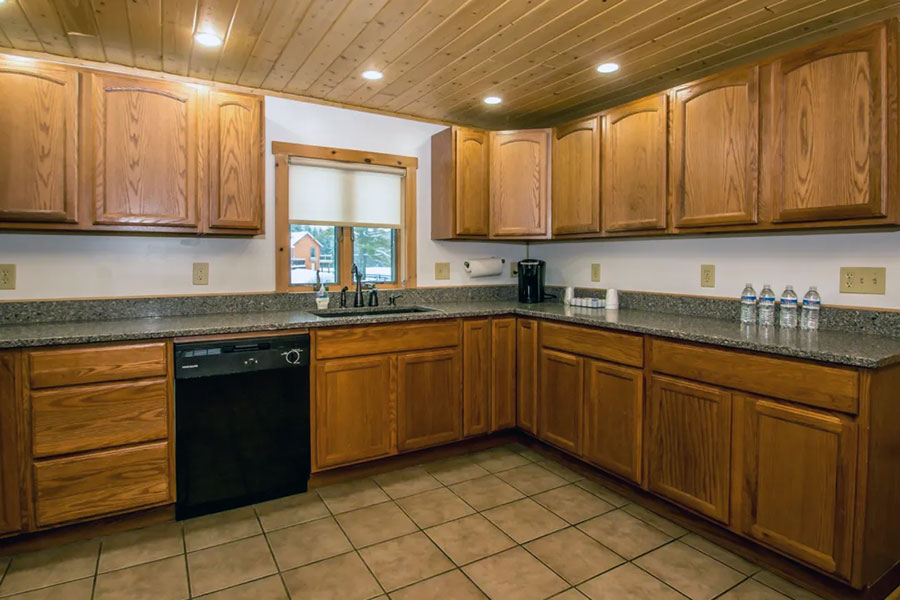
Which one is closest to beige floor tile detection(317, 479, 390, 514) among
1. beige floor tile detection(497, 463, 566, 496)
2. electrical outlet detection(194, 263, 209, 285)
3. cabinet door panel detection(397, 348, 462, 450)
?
cabinet door panel detection(397, 348, 462, 450)

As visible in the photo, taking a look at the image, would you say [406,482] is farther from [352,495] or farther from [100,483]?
[100,483]

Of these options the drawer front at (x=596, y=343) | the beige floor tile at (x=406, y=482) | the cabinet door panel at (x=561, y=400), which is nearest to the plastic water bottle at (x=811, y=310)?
the drawer front at (x=596, y=343)

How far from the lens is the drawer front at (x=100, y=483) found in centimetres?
210

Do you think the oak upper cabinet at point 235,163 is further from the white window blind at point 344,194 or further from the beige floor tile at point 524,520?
the beige floor tile at point 524,520

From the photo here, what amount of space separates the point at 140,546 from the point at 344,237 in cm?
199

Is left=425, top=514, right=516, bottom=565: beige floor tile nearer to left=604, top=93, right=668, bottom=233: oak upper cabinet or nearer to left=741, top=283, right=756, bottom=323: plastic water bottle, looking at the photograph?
left=741, top=283, right=756, bottom=323: plastic water bottle

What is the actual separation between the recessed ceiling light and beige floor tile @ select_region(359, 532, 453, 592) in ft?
7.73

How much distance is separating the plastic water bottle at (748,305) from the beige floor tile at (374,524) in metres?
1.88

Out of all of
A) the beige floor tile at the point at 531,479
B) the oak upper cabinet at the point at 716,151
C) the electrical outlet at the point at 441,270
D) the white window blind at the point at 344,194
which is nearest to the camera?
the oak upper cabinet at the point at 716,151

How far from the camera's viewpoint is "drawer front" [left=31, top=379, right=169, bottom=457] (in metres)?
2.08

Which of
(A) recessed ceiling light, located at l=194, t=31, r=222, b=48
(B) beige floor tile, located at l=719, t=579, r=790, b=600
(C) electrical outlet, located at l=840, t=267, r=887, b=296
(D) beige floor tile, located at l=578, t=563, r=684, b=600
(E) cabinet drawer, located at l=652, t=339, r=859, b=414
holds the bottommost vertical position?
(B) beige floor tile, located at l=719, t=579, r=790, b=600

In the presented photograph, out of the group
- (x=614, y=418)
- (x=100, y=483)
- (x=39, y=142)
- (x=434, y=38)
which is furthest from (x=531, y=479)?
(x=39, y=142)

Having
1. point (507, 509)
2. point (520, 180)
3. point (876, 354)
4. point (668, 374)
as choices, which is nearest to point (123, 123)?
point (520, 180)

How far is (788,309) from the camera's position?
2.35 meters
